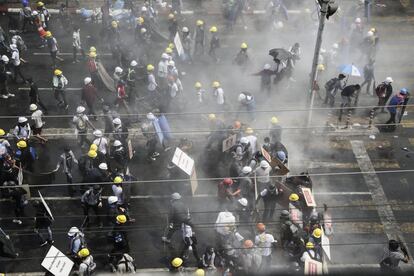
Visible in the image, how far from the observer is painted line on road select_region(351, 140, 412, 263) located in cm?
1655

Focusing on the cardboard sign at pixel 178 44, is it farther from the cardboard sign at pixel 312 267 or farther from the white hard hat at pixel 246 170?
the cardboard sign at pixel 312 267

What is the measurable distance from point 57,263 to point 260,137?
869cm

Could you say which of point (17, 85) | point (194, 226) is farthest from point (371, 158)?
point (17, 85)

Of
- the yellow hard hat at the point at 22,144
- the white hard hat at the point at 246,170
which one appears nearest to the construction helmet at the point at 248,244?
the white hard hat at the point at 246,170

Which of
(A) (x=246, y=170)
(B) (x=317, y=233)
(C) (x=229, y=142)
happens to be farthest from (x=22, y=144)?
(B) (x=317, y=233)

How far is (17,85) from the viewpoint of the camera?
74.6 ft

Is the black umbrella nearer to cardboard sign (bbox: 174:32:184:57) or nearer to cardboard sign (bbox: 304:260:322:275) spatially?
cardboard sign (bbox: 304:260:322:275)

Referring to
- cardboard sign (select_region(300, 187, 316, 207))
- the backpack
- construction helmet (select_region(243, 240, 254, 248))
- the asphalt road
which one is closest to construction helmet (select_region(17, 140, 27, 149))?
the asphalt road

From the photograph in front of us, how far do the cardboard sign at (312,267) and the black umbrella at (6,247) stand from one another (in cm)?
750

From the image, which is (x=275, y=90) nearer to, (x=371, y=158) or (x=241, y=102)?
(x=241, y=102)

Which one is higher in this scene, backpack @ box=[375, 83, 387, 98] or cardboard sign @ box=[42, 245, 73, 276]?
backpack @ box=[375, 83, 387, 98]

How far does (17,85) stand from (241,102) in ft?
28.9

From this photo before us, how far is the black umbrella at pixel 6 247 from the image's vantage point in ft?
49.1

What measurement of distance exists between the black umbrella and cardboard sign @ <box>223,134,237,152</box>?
21.5ft
